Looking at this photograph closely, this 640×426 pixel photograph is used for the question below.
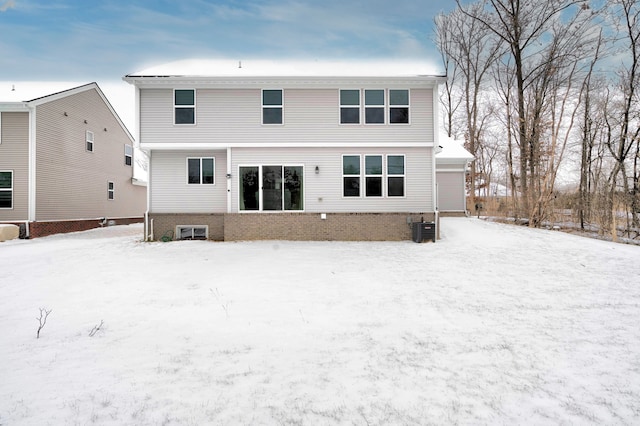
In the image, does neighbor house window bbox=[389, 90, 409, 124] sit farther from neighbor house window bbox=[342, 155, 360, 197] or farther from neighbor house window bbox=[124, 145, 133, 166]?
neighbor house window bbox=[124, 145, 133, 166]

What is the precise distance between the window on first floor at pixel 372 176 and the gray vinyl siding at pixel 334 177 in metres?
0.16

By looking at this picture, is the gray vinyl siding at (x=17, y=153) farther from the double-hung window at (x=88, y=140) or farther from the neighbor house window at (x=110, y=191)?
the neighbor house window at (x=110, y=191)

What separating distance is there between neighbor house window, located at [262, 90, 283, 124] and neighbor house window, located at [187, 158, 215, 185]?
268 cm

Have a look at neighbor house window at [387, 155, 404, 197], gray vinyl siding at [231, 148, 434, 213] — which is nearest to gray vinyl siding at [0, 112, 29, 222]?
gray vinyl siding at [231, 148, 434, 213]

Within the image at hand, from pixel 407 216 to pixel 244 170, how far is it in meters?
6.35

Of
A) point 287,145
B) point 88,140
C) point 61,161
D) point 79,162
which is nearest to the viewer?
point 287,145

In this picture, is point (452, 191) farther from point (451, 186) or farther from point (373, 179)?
point (373, 179)

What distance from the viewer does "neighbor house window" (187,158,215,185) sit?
1323 centimetres

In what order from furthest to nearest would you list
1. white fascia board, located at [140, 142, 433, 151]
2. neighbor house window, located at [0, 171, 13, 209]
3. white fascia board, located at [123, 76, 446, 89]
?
neighbor house window, located at [0, 171, 13, 209]
white fascia board, located at [140, 142, 433, 151]
white fascia board, located at [123, 76, 446, 89]

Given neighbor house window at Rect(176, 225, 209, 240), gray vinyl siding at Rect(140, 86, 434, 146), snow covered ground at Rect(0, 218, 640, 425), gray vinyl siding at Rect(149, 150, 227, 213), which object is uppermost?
gray vinyl siding at Rect(140, 86, 434, 146)

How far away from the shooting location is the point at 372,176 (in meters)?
12.9

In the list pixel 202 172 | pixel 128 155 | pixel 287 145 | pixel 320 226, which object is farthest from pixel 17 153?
pixel 320 226

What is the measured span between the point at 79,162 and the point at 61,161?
→ 136 cm

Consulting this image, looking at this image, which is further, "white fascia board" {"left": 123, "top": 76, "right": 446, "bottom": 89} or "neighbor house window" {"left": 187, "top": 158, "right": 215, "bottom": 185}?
"neighbor house window" {"left": 187, "top": 158, "right": 215, "bottom": 185}
